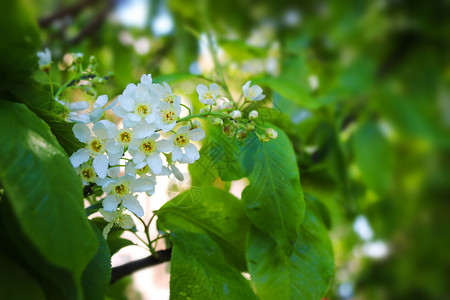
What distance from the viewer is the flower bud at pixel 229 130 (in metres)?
0.27

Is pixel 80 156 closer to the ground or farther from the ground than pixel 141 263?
farther from the ground

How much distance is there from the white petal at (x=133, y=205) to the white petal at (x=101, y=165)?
2 cm

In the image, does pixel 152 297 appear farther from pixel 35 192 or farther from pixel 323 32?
pixel 35 192

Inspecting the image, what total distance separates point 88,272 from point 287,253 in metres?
0.14

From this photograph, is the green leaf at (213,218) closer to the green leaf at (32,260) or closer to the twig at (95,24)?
Result: the green leaf at (32,260)

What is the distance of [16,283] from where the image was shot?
206 millimetres

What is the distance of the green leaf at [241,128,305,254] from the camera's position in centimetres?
28

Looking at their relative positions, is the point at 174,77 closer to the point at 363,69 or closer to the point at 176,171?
the point at 176,171

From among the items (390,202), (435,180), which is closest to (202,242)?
(390,202)

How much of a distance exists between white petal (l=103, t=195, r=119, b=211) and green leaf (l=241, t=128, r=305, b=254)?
0.30 feet

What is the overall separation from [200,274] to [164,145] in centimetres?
9

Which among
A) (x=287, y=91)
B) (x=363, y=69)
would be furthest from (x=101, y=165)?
(x=363, y=69)

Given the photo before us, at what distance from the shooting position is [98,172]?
0.24 meters

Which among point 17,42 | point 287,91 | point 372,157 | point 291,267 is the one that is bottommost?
point 372,157
